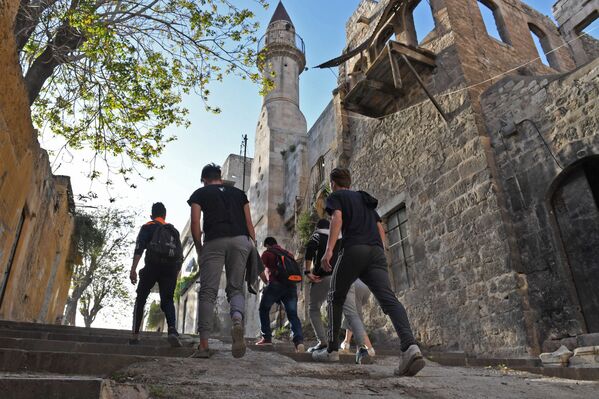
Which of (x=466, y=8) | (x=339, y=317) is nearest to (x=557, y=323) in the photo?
(x=339, y=317)

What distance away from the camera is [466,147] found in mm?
7570

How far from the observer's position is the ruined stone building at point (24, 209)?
18.6 ft

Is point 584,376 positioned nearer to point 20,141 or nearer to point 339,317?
point 339,317

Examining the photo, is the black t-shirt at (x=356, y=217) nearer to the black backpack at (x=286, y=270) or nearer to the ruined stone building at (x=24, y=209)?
the black backpack at (x=286, y=270)

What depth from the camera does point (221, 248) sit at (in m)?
4.01

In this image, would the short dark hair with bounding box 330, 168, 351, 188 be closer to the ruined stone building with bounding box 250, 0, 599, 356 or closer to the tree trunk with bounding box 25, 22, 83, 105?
the ruined stone building with bounding box 250, 0, 599, 356

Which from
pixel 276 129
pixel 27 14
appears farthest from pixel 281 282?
pixel 276 129

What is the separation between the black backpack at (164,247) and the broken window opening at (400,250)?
511 cm

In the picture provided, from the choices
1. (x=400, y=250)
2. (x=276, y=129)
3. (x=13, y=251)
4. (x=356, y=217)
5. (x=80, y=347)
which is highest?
(x=276, y=129)

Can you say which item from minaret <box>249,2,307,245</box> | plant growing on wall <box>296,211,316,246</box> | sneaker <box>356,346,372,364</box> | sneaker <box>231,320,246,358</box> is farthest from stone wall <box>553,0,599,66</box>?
sneaker <box>231,320,246,358</box>

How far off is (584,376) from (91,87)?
9146 millimetres

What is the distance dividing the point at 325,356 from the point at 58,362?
2.31 meters

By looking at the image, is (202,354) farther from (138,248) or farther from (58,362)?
(138,248)

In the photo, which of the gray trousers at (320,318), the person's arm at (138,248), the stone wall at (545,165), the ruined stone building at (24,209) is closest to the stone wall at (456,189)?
the stone wall at (545,165)
